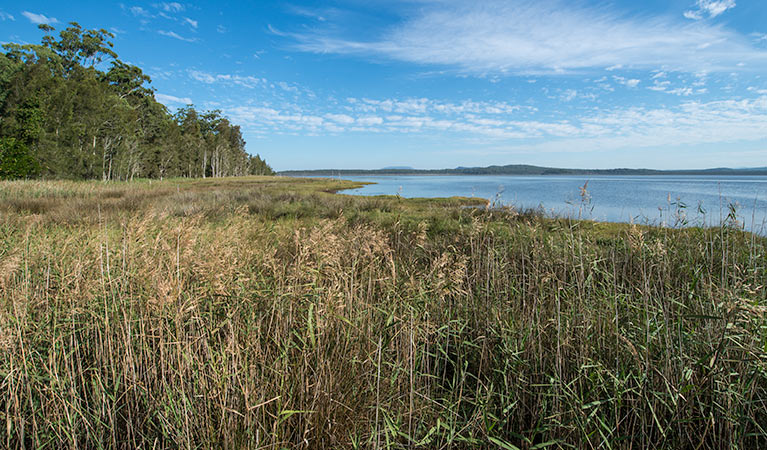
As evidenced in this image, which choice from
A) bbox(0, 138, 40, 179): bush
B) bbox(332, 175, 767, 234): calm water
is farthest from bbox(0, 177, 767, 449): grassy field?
bbox(0, 138, 40, 179): bush

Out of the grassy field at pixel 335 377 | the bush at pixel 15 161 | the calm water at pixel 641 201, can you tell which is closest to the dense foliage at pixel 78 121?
the bush at pixel 15 161

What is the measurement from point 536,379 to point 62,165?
140ft

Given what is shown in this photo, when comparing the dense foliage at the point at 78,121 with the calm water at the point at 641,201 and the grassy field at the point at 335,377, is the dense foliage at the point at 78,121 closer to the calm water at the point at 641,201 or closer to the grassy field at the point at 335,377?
the calm water at the point at 641,201

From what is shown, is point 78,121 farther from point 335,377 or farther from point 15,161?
point 335,377

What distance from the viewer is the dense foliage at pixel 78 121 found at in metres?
31.5

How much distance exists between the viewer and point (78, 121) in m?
35.3

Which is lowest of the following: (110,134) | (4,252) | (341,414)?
(341,414)

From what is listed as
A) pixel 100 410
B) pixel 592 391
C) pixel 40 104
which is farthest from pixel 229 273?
pixel 40 104

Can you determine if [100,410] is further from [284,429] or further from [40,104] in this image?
[40,104]

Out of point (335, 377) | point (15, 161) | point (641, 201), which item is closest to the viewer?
point (335, 377)

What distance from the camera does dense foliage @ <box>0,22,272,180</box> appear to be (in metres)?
31.5

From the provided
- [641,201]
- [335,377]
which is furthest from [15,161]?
[641,201]

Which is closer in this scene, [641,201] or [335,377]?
[335,377]

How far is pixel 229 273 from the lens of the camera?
283cm
